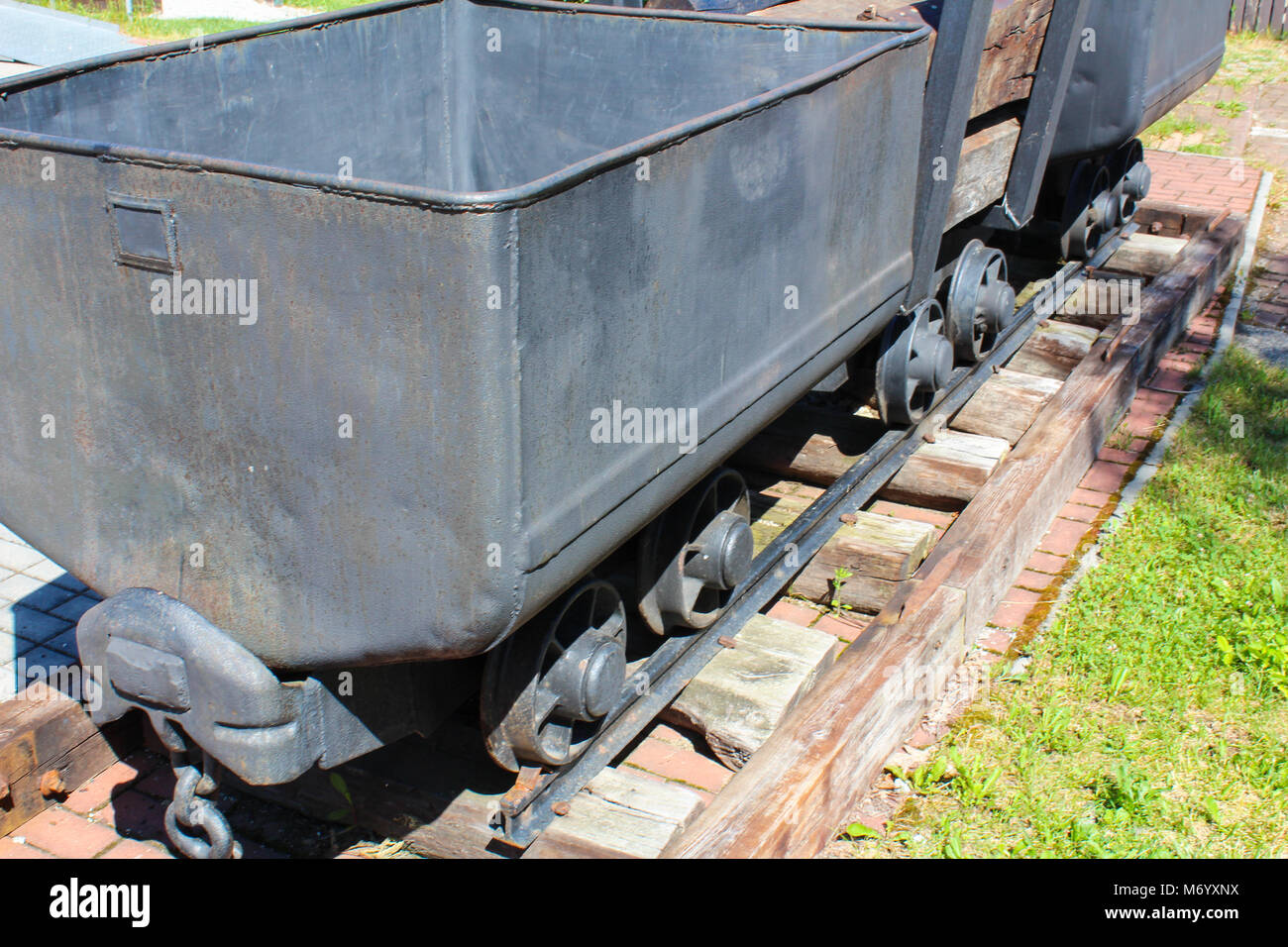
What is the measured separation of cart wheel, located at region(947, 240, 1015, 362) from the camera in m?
4.48

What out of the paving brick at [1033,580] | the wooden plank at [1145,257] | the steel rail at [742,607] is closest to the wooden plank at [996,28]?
the steel rail at [742,607]

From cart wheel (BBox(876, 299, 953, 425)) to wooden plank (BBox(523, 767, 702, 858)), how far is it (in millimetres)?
1819

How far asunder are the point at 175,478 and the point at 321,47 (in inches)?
64.6

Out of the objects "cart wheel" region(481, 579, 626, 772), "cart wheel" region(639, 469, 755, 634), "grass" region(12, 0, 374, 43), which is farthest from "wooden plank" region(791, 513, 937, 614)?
"grass" region(12, 0, 374, 43)

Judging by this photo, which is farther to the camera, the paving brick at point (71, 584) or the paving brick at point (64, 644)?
the paving brick at point (71, 584)

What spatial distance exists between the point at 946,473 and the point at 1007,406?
1.97 ft

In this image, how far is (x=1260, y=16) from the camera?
12.1 meters

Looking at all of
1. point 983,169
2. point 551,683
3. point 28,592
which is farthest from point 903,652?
point 28,592

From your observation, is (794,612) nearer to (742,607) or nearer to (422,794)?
(742,607)

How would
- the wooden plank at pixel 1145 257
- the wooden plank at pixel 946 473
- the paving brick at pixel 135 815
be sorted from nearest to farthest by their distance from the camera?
the paving brick at pixel 135 815 < the wooden plank at pixel 946 473 < the wooden plank at pixel 1145 257

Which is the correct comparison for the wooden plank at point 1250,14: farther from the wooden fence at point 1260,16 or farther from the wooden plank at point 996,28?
the wooden plank at point 996,28

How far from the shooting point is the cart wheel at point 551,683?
2.56 m

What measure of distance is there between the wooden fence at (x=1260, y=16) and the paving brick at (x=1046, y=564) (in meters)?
10.4
